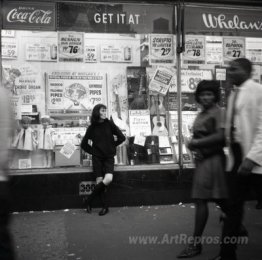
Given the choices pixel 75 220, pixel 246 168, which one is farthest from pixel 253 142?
pixel 75 220

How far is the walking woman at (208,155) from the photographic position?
4.75 m

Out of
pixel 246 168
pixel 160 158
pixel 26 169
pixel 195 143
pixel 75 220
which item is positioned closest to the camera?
pixel 246 168

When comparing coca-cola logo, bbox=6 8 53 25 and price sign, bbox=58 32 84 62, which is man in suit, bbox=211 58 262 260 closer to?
price sign, bbox=58 32 84 62

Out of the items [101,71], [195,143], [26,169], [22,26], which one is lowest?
[26,169]

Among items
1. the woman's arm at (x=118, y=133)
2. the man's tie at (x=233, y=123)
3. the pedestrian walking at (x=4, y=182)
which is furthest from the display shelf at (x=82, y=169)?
the pedestrian walking at (x=4, y=182)

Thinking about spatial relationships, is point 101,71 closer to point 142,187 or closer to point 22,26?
point 22,26

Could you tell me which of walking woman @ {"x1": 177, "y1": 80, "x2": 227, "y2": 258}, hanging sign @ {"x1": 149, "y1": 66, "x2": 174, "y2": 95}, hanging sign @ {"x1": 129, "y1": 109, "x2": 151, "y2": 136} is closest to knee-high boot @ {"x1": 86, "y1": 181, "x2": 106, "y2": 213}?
hanging sign @ {"x1": 129, "y1": 109, "x2": 151, "y2": 136}

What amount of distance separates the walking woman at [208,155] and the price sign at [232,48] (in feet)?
13.1

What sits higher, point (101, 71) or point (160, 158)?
point (101, 71)

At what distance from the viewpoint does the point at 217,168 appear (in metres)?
4.79

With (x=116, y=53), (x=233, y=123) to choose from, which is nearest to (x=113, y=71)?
(x=116, y=53)

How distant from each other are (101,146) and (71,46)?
191 centimetres

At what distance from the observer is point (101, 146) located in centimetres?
745

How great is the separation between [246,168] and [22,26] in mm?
5059
